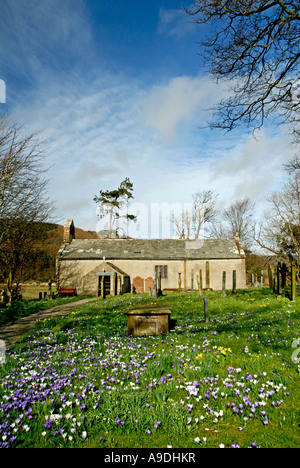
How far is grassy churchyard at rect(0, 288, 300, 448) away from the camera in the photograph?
3.37m

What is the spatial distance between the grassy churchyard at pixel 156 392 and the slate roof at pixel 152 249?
27.3 metres

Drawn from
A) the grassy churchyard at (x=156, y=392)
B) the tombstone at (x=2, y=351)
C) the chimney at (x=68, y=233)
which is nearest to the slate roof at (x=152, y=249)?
the chimney at (x=68, y=233)

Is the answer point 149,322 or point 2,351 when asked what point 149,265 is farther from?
point 2,351

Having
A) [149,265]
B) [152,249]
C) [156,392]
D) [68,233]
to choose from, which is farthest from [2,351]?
[68,233]

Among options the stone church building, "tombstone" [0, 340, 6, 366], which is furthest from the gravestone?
the stone church building

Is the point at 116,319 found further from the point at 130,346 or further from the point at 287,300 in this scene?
the point at 287,300

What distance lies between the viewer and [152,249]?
36.6 meters

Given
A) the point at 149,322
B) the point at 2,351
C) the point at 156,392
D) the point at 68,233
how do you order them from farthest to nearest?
the point at 68,233, the point at 149,322, the point at 2,351, the point at 156,392

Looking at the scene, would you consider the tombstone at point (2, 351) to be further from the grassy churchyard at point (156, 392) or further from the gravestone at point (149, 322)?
the gravestone at point (149, 322)

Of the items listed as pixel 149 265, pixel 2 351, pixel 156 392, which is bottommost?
pixel 2 351

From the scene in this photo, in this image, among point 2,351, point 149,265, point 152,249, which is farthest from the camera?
point 152,249

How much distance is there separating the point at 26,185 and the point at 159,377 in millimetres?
10210

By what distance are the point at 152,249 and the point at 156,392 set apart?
32.3 meters

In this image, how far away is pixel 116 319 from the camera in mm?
11281
